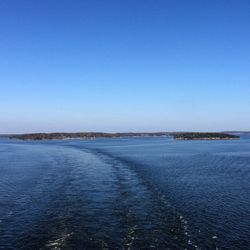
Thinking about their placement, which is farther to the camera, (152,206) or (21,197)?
(21,197)

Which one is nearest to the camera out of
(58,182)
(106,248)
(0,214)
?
(106,248)

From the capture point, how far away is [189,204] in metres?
22.9

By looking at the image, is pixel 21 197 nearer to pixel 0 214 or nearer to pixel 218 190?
pixel 0 214

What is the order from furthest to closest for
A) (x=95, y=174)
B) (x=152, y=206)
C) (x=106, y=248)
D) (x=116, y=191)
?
(x=95, y=174), (x=116, y=191), (x=152, y=206), (x=106, y=248)

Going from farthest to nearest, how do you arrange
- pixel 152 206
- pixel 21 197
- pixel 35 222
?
pixel 21 197 → pixel 152 206 → pixel 35 222

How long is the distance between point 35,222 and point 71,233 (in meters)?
3.26

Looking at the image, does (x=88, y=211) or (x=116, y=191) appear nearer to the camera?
(x=88, y=211)

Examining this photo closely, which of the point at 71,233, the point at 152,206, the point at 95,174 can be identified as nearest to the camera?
the point at 71,233

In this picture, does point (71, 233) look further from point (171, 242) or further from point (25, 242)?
point (171, 242)

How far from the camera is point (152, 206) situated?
2230 cm

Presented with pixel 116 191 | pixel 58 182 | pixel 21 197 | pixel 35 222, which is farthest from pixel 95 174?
pixel 35 222

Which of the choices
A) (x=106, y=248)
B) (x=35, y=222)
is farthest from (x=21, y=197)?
(x=106, y=248)

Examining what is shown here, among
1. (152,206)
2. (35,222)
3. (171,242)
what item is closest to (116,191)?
(152,206)

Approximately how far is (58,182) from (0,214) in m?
11.0
